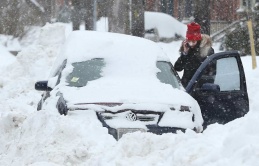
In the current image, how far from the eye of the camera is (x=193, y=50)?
938 cm

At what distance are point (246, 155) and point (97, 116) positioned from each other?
2.71 metres

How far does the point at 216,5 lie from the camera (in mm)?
36438

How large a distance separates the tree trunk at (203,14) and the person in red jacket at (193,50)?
864 cm

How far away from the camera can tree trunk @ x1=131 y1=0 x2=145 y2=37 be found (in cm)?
1925

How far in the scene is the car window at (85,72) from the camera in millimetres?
8008

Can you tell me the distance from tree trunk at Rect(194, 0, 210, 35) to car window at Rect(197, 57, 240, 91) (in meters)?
9.62

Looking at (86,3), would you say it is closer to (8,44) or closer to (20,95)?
(8,44)

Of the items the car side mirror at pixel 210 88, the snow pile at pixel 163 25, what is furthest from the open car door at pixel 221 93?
the snow pile at pixel 163 25

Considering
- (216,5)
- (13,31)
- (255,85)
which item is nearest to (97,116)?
(255,85)

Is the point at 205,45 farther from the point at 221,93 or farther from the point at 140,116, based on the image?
the point at 140,116

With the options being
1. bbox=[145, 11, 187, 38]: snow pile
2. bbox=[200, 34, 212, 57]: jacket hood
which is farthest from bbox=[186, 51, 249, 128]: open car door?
bbox=[145, 11, 187, 38]: snow pile

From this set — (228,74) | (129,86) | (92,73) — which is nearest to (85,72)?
(92,73)

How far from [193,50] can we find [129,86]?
6.44 ft

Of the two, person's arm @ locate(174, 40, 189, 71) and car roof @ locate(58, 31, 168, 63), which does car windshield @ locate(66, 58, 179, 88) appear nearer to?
car roof @ locate(58, 31, 168, 63)
